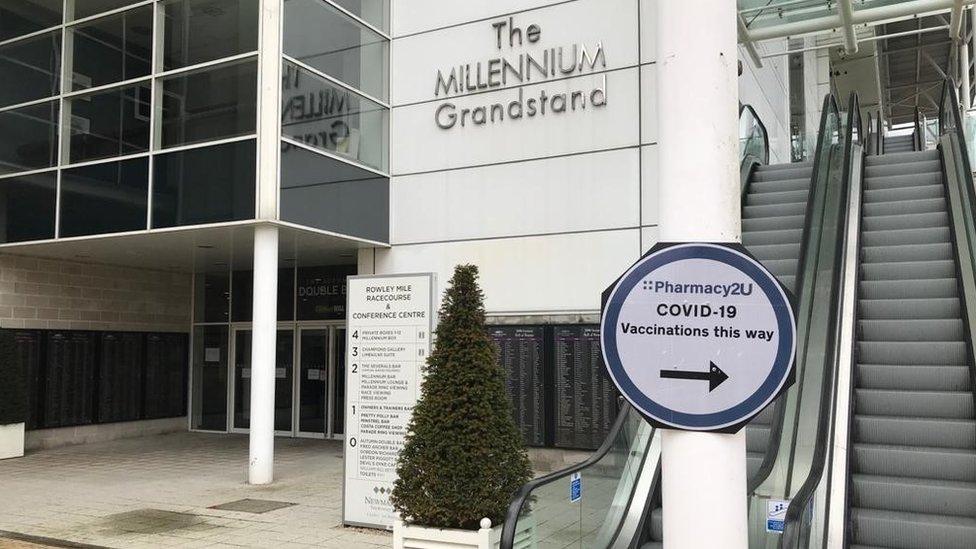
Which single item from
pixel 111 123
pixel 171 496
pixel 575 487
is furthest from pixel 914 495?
pixel 111 123

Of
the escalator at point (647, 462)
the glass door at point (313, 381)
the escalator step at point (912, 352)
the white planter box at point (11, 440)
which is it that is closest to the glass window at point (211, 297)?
the glass door at point (313, 381)

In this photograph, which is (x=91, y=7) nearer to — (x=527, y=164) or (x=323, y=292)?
(x=323, y=292)

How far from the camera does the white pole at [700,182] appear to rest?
238 centimetres

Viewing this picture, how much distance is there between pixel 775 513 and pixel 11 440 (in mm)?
13220

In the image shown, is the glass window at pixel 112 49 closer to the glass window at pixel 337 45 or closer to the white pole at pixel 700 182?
the glass window at pixel 337 45

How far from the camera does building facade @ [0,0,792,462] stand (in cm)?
1160

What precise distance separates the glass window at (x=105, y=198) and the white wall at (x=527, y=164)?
3.59m

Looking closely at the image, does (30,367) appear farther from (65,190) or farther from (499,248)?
(499,248)

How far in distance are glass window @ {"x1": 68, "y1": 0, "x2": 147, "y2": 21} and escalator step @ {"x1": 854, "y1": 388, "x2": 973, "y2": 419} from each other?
1319cm

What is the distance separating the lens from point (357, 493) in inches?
323

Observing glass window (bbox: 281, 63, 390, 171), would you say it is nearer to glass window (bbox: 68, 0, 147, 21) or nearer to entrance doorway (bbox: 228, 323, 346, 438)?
entrance doorway (bbox: 228, 323, 346, 438)

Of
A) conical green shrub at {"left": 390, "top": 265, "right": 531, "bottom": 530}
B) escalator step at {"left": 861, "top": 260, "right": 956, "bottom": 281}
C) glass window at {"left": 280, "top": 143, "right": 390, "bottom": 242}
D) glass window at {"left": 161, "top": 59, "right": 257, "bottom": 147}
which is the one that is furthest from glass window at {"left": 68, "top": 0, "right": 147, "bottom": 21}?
escalator step at {"left": 861, "top": 260, "right": 956, "bottom": 281}

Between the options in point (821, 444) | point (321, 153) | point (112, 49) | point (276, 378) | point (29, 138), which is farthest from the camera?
point (276, 378)

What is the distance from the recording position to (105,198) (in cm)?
1284
